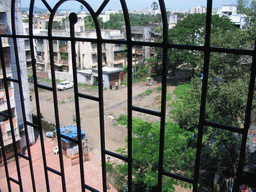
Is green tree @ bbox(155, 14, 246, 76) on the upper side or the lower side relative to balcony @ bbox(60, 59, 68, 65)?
upper

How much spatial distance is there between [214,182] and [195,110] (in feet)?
7.46

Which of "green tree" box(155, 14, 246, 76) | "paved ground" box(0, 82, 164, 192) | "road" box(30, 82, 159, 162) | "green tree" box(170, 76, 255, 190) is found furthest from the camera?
"green tree" box(155, 14, 246, 76)

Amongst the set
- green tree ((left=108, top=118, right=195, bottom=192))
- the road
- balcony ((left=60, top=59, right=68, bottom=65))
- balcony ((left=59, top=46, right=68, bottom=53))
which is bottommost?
the road

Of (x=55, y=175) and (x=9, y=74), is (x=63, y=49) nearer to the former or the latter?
(x=9, y=74)

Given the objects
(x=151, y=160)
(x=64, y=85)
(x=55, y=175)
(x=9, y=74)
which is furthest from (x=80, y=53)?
(x=151, y=160)

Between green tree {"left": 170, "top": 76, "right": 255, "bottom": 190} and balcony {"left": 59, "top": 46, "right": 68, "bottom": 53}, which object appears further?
balcony {"left": 59, "top": 46, "right": 68, "bottom": 53}

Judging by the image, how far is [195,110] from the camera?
791cm

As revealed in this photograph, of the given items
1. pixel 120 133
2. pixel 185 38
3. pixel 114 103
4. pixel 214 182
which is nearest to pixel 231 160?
pixel 214 182

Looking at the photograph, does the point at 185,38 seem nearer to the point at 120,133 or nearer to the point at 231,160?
the point at 120,133

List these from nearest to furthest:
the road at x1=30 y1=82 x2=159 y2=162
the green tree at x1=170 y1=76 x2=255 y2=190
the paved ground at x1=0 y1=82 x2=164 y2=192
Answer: the green tree at x1=170 y1=76 x2=255 y2=190, the paved ground at x1=0 y1=82 x2=164 y2=192, the road at x1=30 y1=82 x2=159 y2=162

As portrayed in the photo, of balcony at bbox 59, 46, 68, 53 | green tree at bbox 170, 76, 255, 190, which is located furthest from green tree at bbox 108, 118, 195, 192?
balcony at bbox 59, 46, 68, 53

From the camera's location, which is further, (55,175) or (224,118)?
(55,175)

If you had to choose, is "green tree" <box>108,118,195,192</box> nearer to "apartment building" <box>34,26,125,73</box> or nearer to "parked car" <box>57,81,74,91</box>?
"apartment building" <box>34,26,125,73</box>

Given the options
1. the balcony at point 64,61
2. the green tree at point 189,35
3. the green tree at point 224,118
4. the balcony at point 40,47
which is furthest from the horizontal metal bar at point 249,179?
the balcony at point 40,47
